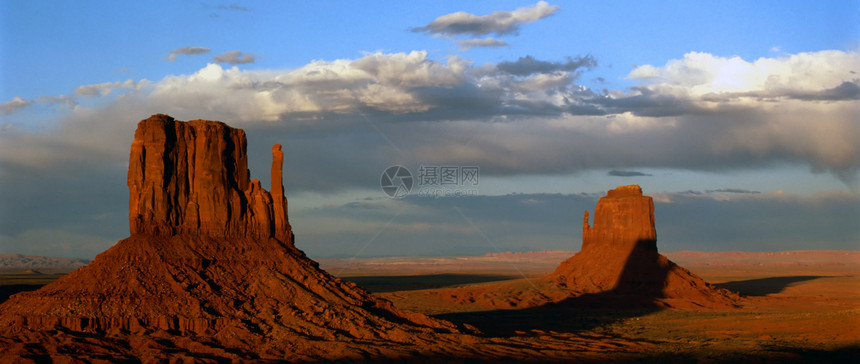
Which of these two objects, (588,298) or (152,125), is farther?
(588,298)

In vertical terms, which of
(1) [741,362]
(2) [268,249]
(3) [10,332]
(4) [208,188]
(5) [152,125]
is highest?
(5) [152,125]

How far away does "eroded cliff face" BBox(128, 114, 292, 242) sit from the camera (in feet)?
152

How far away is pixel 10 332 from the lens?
4022cm

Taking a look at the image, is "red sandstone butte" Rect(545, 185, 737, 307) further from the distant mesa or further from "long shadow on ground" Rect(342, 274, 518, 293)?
"long shadow on ground" Rect(342, 274, 518, 293)

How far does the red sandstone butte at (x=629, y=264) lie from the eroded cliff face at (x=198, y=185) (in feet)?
158

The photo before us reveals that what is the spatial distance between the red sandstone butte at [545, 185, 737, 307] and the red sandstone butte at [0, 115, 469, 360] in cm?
4351

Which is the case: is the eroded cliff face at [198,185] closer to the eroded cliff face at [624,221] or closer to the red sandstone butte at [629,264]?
the red sandstone butte at [629,264]

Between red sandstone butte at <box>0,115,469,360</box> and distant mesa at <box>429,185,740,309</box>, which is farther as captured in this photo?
distant mesa at <box>429,185,740,309</box>

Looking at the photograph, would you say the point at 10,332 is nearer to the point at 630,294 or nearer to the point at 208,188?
the point at 208,188

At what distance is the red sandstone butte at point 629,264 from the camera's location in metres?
88.6

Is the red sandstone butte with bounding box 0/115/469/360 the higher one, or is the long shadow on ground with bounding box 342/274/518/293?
the red sandstone butte with bounding box 0/115/469/360

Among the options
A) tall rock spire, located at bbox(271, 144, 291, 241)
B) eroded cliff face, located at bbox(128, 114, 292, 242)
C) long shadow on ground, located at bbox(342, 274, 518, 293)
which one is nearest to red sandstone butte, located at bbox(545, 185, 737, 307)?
long shadow on ground, located at bbox(342, 274, 518, 293)

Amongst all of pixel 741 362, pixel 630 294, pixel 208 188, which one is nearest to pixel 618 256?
pixel 630 294

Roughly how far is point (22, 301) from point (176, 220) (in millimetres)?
8403
